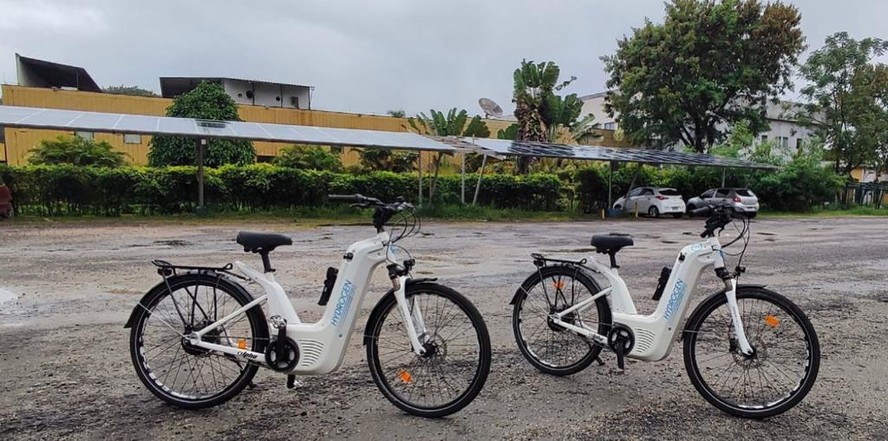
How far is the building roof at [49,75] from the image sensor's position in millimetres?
31531

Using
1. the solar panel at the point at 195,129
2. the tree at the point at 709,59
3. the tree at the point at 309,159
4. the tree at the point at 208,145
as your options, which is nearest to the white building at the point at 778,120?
the tree at the point at 709,59

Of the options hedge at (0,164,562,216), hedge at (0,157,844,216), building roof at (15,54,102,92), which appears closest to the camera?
hedge at (0,164,562,216)

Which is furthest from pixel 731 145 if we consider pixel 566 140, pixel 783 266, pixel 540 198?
pixel 783 266

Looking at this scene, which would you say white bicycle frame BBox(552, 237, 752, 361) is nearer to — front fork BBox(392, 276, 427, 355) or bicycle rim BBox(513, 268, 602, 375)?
bicycle rim BBox(513, 268, 602, 375)

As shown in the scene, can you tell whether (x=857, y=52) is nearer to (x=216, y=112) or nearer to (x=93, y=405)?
(x=216, y=112)

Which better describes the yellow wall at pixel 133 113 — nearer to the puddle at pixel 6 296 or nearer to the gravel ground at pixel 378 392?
the gravel ground at pixel 378 392

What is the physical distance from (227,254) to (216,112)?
50.0 feet

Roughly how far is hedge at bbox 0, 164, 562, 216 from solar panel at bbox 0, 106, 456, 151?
1.41 m

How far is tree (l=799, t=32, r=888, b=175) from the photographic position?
105ft

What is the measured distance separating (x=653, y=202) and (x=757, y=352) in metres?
21.4

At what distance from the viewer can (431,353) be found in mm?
3145

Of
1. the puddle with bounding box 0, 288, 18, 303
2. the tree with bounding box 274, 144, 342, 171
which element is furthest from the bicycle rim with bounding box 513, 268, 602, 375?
the tree with bounding box 274, 144, 342, 171

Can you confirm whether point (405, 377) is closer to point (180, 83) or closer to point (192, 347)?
point (192, 347)

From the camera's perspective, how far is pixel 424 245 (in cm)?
1146
